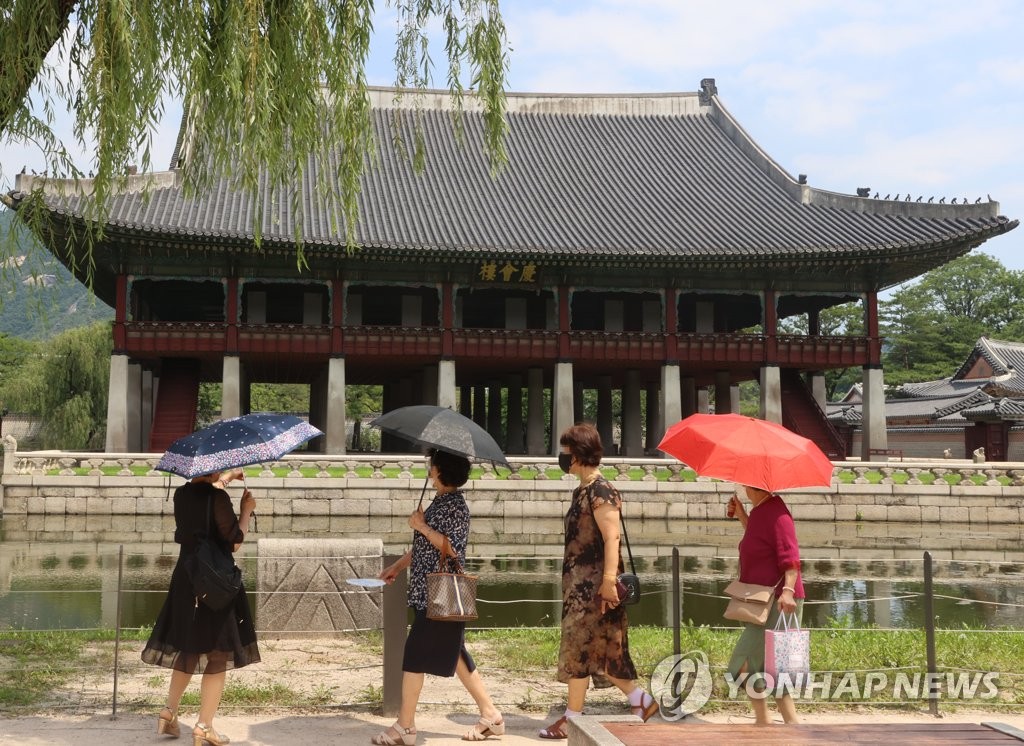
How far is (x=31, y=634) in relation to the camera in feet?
28.0

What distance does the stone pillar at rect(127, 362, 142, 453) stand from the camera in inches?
1014

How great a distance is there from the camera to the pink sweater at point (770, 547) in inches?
207

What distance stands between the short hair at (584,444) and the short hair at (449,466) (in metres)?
0.59

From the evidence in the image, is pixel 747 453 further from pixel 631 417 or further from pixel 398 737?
pixel 631 417

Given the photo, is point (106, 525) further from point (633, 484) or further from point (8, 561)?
point (633, 484)

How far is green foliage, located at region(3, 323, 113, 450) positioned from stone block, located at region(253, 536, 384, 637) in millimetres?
29141

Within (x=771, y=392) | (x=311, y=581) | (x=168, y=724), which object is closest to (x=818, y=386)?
(x=771, y=392)

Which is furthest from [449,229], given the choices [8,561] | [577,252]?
[8,561]

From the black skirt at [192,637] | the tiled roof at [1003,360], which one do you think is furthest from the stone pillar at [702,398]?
the black skirt at [192,637]

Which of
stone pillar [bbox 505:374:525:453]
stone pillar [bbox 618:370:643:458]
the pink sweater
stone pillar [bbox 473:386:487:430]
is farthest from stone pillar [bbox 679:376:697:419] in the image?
the pink sweater

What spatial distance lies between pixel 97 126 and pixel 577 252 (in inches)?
800

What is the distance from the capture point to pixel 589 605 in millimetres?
5434

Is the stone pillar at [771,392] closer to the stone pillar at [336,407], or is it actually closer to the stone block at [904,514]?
the stone block at [904,514]

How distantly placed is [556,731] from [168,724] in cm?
219
